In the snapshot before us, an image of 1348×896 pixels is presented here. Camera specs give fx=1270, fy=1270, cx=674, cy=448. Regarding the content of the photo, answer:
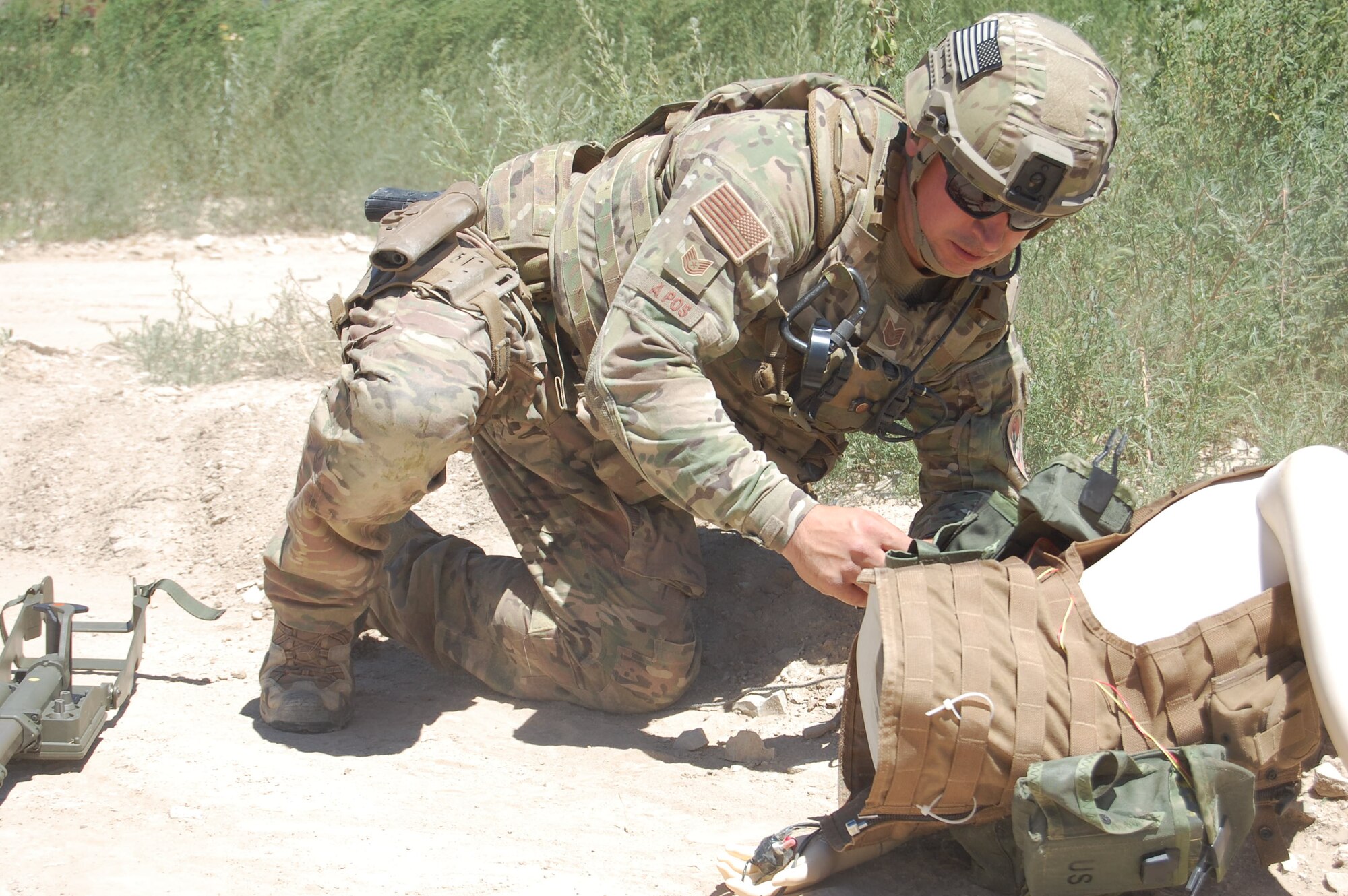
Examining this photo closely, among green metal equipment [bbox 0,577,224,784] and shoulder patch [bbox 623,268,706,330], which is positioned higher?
shoulder patch [bbox 623,268,706,330]

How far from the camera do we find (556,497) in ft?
10.7

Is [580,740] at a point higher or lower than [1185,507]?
lower

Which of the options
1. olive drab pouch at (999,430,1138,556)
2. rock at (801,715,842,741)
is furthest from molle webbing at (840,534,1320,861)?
rock at (801,715,842,741)

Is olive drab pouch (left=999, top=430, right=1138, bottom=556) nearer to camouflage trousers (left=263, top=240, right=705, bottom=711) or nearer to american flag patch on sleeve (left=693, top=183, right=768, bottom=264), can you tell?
american flag patch on sleeve (left=693, top=183, right=768, bottom=264)

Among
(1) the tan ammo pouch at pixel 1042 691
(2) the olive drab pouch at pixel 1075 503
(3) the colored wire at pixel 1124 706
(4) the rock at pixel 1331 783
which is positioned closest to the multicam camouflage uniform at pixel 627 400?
(2) the olive drab pouch at pixel 1075 503

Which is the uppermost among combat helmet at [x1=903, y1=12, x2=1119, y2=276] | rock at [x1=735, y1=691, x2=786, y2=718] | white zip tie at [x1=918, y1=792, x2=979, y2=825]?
combat helmet at [x1=903, y1=12, x2=1119, y2=276]

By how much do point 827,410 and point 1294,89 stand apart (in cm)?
270

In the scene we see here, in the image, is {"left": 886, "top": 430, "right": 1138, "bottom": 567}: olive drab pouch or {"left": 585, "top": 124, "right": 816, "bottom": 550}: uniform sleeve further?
Answer: {"left": 585, "top": 124, "right": 816, "bottom": 550}: uniform sleeve

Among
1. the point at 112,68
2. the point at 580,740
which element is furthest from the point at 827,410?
the point at 112,68

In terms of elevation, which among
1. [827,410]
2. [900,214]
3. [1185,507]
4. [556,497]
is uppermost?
[900,214]

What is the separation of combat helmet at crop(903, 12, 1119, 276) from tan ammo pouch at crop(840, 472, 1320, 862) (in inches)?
35.5

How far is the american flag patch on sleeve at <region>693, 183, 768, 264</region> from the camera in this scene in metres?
2.49

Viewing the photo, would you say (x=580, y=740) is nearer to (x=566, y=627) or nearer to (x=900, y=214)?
(x=566, y=627)

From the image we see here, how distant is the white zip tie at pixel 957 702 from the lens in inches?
73.0
